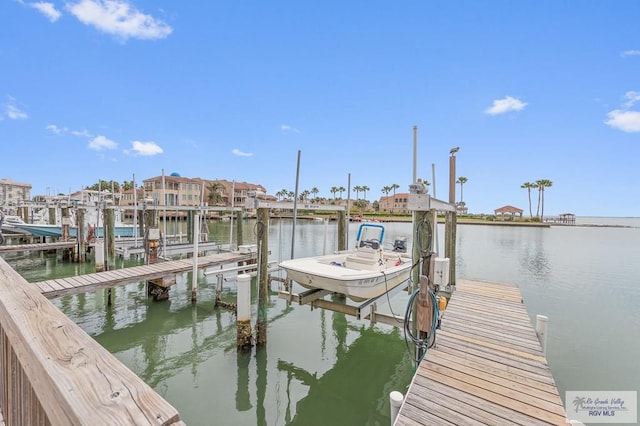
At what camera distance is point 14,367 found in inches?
68.1

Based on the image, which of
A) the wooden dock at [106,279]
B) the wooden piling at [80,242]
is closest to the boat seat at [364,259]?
the wooden dock at [106,279]

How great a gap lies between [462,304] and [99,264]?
1276 centimetres

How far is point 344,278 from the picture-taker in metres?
5.80

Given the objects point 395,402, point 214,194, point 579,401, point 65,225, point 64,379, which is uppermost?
point 214,194

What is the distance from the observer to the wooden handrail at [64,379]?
83 cm

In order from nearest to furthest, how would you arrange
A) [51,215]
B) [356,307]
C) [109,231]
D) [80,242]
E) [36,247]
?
[356,307] → [109,231] → [36,247] → [80,242] → [51,215]

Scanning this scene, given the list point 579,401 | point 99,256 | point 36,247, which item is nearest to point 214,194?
point 36,247

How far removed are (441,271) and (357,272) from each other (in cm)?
167

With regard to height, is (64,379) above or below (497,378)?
above

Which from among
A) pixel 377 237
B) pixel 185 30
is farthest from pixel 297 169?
pixel 185 30

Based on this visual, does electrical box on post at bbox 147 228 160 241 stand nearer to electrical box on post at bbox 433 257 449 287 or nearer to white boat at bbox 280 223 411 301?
white boat at bbox 280 223 411 301

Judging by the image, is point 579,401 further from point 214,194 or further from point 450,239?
point 214,194

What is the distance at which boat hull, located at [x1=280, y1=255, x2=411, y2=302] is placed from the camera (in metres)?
5.91

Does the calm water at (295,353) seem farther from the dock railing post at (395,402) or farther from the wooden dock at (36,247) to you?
the wooden dock at (36,247)
